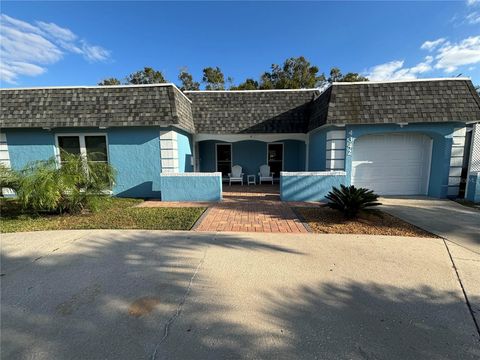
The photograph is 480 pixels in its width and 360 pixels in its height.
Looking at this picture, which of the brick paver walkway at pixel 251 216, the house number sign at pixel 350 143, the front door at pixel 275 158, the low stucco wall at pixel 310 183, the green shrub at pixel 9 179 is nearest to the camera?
the brick paver walkway at pixel 251 216

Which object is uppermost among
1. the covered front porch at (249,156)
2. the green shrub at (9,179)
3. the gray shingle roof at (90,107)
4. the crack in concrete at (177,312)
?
the gray shingle roof at (90,107)

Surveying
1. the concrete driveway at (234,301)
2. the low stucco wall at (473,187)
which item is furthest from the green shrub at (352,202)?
the low stucco wall at (473,187)

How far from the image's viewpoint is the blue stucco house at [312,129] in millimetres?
7766

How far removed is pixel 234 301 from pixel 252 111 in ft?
31.2

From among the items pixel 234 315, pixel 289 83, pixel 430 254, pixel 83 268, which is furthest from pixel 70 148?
pixel 289 83

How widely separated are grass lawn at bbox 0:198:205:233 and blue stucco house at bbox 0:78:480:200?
155cm

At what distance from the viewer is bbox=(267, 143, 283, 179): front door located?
1232 centimetres

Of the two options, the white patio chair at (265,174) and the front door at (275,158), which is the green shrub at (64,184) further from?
the front door at (275,158)

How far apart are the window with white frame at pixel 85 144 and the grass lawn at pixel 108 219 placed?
8.54 feet

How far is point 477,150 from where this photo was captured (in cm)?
783

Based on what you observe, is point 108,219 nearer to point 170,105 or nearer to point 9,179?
point 9,179

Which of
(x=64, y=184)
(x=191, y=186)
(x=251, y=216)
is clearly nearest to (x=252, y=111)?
(x=191, y=186)

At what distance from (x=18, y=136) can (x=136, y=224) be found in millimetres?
7109

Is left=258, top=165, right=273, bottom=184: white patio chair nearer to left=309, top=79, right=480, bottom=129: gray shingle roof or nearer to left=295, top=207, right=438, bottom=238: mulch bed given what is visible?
left=309, top=79, right=480, bottom=129: gray shingle roof
